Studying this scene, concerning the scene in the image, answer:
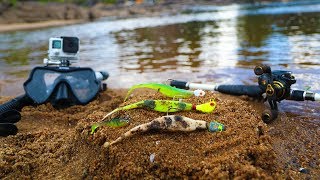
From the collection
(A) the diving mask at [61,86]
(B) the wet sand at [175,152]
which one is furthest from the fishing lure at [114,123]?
(A) the diving mask at [61,86]

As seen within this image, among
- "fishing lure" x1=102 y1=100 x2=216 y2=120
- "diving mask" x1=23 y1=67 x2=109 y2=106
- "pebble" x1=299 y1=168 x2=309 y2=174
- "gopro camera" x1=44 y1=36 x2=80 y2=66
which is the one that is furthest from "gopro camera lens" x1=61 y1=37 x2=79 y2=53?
"pebble" x1=299 y1=168 x2=309 y2=174

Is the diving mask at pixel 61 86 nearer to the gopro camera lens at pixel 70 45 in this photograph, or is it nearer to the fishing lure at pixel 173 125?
the gopro camera lens at pixel 70 45

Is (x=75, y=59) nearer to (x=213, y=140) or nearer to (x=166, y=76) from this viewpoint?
(x=166, y=76)

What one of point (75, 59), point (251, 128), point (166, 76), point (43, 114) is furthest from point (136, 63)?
point (251, 128)

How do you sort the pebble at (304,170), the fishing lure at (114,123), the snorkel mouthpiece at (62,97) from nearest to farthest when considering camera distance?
the pebble at (304,170)
the fishing lure at (114,123)
the snorkel mouthpiece at (62,97)

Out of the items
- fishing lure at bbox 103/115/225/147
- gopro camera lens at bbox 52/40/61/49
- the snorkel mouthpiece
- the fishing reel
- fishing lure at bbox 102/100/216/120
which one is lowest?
the snorkel mouthpiece

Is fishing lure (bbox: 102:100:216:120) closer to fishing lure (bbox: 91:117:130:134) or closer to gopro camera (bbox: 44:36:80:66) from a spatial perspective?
fishing lure (bbox: 91:117:130:134)
